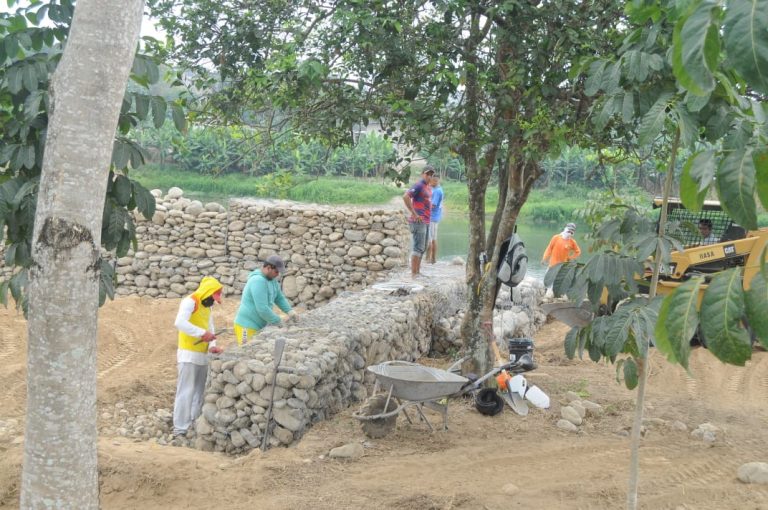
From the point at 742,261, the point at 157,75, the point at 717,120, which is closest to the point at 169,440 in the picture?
the point at 157,75

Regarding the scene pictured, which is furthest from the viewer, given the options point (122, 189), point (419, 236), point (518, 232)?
point (518, 232)

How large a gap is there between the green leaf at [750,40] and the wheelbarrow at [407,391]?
4.13 meters

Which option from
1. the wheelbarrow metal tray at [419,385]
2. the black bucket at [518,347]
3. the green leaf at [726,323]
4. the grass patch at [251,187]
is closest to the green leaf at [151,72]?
the green leaf at [726,323]

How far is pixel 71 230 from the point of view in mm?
2699

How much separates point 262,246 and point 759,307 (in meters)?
12.3

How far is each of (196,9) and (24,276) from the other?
374 cm

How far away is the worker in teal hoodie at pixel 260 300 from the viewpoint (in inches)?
289

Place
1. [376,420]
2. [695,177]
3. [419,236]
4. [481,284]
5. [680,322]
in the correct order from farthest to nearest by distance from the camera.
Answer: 1. [419,236]
2. [481,284]
3. [376,420]
4. [695,177]
5. [680,322]

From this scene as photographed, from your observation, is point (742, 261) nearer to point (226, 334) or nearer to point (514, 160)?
point (514, 160)

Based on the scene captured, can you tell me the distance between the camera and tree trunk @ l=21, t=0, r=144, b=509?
269 cm

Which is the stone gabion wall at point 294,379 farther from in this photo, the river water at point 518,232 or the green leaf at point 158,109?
the river water at point 518,232

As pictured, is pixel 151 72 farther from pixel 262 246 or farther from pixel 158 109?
pixel 262 246

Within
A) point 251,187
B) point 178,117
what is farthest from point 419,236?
point 251,187

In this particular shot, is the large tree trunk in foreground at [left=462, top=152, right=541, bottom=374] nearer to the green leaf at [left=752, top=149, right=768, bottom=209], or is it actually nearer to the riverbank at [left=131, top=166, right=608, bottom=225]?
the green leaf at [left=752, top=149, right=768, bottom=209]
